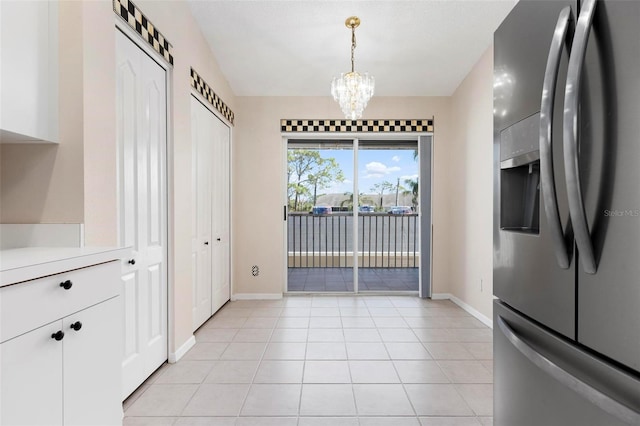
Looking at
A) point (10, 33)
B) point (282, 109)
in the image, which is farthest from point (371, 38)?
point (10, 33)

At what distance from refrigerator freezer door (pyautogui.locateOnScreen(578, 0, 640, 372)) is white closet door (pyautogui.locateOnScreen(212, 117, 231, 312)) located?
3.25 m

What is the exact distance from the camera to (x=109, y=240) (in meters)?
1.55

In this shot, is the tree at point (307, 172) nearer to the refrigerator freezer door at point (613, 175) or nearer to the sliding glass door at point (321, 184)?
the sliding glass door at point (321, 184)

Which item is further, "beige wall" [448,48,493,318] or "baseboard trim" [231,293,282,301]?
"baseboard trim" [231,293,282,301]

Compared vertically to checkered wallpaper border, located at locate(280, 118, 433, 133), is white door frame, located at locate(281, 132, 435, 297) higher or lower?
lower

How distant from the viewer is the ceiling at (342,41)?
8.44 ft

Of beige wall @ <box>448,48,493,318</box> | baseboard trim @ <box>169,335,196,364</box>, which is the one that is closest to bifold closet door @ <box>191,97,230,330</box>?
baseboard trim @ <box>169,335,196,364</box>

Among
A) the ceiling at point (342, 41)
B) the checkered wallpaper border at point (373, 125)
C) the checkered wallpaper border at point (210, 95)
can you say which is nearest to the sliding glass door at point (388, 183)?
the checkered wallpaper border at point (373, 125)

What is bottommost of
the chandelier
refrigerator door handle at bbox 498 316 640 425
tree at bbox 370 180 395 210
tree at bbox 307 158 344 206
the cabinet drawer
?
refrigerator door handle at bbox 498 316 640 425

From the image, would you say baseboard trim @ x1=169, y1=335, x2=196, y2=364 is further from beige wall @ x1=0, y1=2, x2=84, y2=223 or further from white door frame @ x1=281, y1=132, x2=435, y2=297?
white door frame @ x1=281, y1=132, x2=435, y2=297

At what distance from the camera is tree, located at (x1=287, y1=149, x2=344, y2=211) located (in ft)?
14.5

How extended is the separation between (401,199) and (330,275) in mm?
1630

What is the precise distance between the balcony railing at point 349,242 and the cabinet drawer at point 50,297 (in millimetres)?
3528

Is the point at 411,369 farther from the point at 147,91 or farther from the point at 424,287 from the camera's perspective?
the point at 147,91
